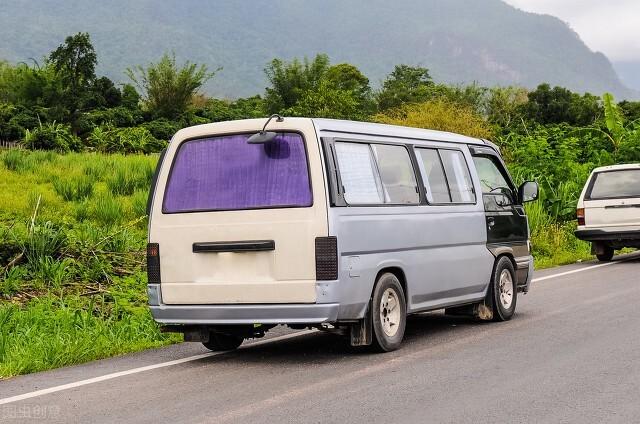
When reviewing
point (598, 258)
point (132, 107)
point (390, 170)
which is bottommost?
point (598, 258)

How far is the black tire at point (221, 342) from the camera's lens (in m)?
9.29

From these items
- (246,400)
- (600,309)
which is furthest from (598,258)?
A: (246,400)

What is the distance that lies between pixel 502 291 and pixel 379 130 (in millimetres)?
3014

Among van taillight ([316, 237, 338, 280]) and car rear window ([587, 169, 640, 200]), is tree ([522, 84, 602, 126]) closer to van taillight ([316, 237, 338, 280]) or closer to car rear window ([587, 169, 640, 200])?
car rear window ([587, 169, 640, 200])

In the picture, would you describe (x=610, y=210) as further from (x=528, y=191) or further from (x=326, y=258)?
(x=326, y=258)

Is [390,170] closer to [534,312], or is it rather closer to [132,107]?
[534,312]

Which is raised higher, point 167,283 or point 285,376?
point 167,283

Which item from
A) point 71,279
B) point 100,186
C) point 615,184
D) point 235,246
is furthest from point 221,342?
point 100,186

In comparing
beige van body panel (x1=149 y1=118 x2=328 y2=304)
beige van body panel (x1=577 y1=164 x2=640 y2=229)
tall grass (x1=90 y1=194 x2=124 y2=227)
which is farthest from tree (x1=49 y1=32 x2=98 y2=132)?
beige van body panel (x1=149 y1=118 x2=328 y2=304)

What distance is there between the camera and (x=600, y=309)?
1146cm

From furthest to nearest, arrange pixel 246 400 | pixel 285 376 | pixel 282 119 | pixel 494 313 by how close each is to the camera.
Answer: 1. pixel 494 313
2. pixel 282 119
3. pixel 285 376
4. pixel 246 400

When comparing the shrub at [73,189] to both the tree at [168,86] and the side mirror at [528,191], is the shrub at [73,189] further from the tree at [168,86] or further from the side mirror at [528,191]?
the tree at [168,86]

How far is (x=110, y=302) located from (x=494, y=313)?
4.78 metres

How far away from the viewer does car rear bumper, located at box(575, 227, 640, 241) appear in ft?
62.1
